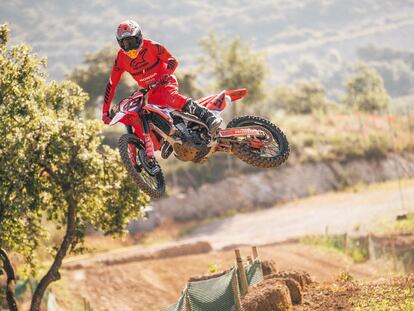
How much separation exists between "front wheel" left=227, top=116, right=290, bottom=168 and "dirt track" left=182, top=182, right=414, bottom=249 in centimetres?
2311

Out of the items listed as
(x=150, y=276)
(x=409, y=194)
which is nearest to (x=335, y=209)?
(x=409, y=194)

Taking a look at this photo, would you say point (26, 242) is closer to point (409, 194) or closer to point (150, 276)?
point (150, 276)

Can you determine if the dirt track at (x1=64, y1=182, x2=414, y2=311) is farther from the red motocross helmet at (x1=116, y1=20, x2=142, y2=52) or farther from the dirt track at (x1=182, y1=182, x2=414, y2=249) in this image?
the red motocross helmet at (x1=116, y1=20, x2=142, y2=52)

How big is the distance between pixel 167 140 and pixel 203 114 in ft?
2.63

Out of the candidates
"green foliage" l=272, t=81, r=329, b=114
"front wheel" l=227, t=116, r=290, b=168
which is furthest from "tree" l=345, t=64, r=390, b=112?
"front wheel" l=227, t=116, r=290, b=168

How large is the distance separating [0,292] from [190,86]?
39159mm

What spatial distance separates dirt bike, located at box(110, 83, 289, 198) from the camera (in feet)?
38.8

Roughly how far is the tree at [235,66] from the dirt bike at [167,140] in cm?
4141

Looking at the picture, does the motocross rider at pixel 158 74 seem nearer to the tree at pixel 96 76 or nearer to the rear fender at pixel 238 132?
the rear fender at pixel 238 132

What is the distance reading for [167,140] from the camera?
467 inches

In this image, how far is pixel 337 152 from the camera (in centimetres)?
5353

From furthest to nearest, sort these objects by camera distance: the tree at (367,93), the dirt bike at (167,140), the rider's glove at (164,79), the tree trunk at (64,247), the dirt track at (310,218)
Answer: the tree at (367,93)
the dirt track at (310,218)
the tree trunk at (64,247)
the rider's glove at (164,79)
the dirt bike at (167,140)

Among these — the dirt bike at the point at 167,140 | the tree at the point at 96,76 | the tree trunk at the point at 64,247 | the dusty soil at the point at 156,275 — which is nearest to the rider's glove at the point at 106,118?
the dirt bike at the point at 167,140

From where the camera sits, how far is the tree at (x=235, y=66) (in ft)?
179
